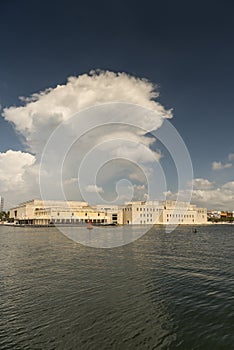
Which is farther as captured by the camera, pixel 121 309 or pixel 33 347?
pixel 121 309

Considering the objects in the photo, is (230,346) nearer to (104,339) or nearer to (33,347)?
(104,339)

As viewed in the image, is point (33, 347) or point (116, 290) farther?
point (116, 290)

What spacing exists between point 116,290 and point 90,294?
1.90m

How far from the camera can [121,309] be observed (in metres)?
16.3

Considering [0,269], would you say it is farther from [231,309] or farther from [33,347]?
[231,309]

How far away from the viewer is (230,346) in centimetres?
1237

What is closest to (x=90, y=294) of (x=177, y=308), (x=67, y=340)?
(x=177, y=308)

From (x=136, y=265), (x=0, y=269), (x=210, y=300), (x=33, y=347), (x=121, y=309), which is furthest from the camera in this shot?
(x=136, y=265)

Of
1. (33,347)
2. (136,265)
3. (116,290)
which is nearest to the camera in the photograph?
(33,347)

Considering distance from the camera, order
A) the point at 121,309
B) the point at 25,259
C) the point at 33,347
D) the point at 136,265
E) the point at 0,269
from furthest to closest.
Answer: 1. the point at 25,259
2. the point at 136,265
3. the point at 0,269
4. the point at 121,309
5. the point at 33,347

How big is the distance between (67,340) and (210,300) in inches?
381

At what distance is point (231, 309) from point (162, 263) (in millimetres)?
15523

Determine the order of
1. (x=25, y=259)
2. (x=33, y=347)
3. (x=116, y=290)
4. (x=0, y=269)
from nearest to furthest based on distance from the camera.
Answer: (x=33, y=347) < (x=116, y=290) < (x=0, y=269) < (x=25, y=259)

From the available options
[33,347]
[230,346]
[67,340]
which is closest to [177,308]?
[230,346]
